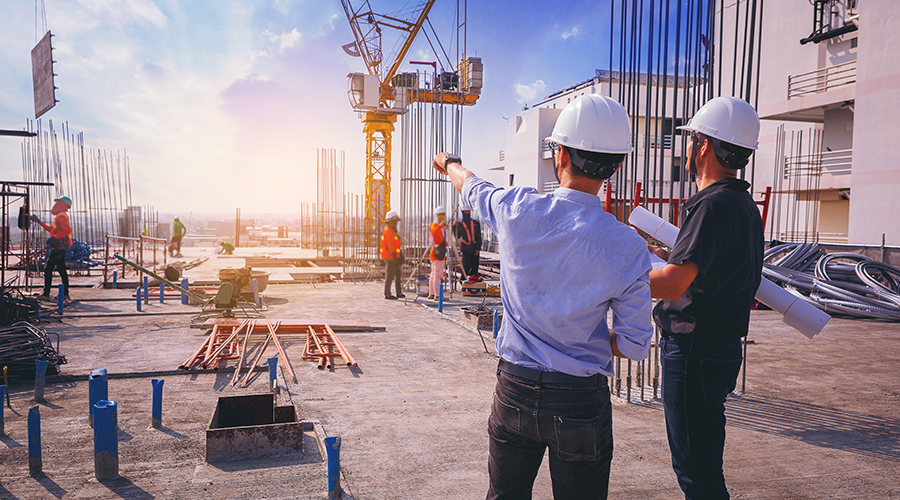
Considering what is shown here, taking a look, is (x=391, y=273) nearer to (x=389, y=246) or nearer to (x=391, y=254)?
(x=391, y=254)

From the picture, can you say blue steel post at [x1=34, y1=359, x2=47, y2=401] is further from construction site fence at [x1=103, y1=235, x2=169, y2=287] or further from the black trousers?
the black trousers

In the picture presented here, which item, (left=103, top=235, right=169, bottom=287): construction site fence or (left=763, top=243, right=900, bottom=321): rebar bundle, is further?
(left=103, top=235, right=169, bottom=287): construction site fence

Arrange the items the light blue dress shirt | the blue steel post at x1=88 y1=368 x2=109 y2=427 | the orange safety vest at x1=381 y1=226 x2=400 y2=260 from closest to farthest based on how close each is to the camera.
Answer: the light blue dress shirt
the blue steel post at x1=88 y1=368 x2=109 y2=427
the orange safety vest at x1=381 y1=226 x2=400 y2=260

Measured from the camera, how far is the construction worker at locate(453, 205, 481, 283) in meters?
12.8

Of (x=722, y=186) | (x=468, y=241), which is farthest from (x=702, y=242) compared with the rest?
(x=468, y=241)

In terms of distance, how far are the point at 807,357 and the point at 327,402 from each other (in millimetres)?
5931

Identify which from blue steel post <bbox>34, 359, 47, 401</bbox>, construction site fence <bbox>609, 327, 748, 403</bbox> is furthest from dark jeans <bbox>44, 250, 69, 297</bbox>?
construction site fence <bbox>609, 327, 748, 403</bbox>

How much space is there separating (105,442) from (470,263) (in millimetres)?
10283

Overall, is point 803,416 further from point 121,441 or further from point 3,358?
point 3,358

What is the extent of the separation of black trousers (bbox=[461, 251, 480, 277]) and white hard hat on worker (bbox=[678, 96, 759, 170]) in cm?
1031

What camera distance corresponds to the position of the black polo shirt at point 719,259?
7.23ft

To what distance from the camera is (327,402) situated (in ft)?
15.4

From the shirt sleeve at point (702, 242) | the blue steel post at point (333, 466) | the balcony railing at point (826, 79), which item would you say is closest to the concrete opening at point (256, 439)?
the blue steel post at point (333, 466)

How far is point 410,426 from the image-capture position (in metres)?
4.14
